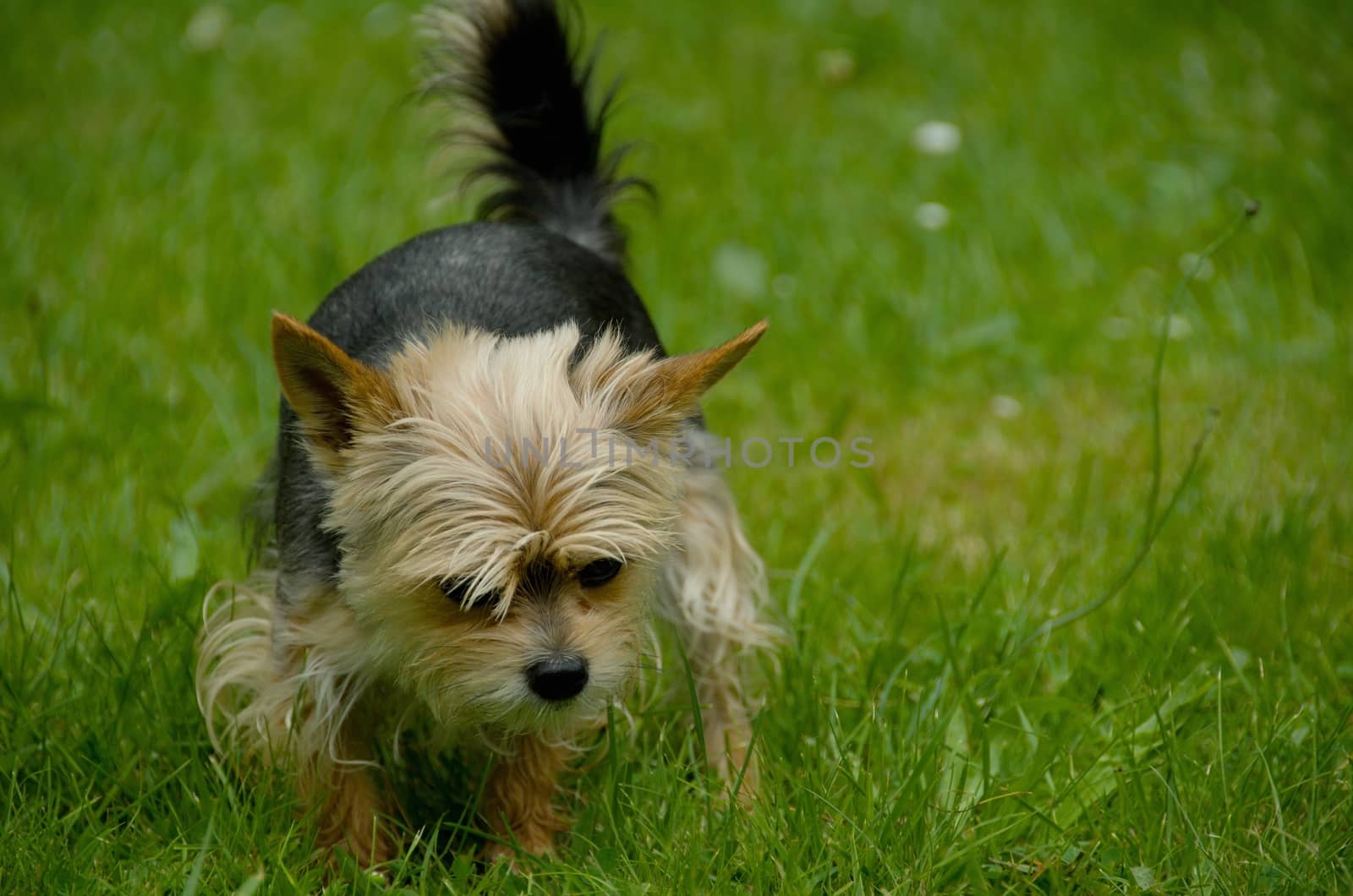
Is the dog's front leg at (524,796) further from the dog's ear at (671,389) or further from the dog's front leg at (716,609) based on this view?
the dog's ear at (671,389)

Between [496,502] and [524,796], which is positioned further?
[524,796]

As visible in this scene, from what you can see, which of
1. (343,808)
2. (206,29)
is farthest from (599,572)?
(206,29)

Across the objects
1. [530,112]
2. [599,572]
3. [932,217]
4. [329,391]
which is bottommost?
[932,217]

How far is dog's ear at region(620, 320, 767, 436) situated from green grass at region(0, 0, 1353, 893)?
2.62ft

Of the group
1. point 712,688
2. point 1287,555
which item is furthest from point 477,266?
point 1287,555

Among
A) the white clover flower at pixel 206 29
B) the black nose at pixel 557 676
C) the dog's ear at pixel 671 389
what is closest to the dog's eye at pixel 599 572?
the black nose at pixel 557 676

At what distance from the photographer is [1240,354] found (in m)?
4.77

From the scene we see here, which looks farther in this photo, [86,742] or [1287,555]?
[1287,555]

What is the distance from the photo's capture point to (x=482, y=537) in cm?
234

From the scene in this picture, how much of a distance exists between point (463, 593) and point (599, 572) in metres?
0.26

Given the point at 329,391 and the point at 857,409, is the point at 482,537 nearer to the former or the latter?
the point at 329,391

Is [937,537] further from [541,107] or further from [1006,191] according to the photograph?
[1006,191]

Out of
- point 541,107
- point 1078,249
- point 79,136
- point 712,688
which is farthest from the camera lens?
point 79,136

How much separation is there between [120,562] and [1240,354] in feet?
12.3
